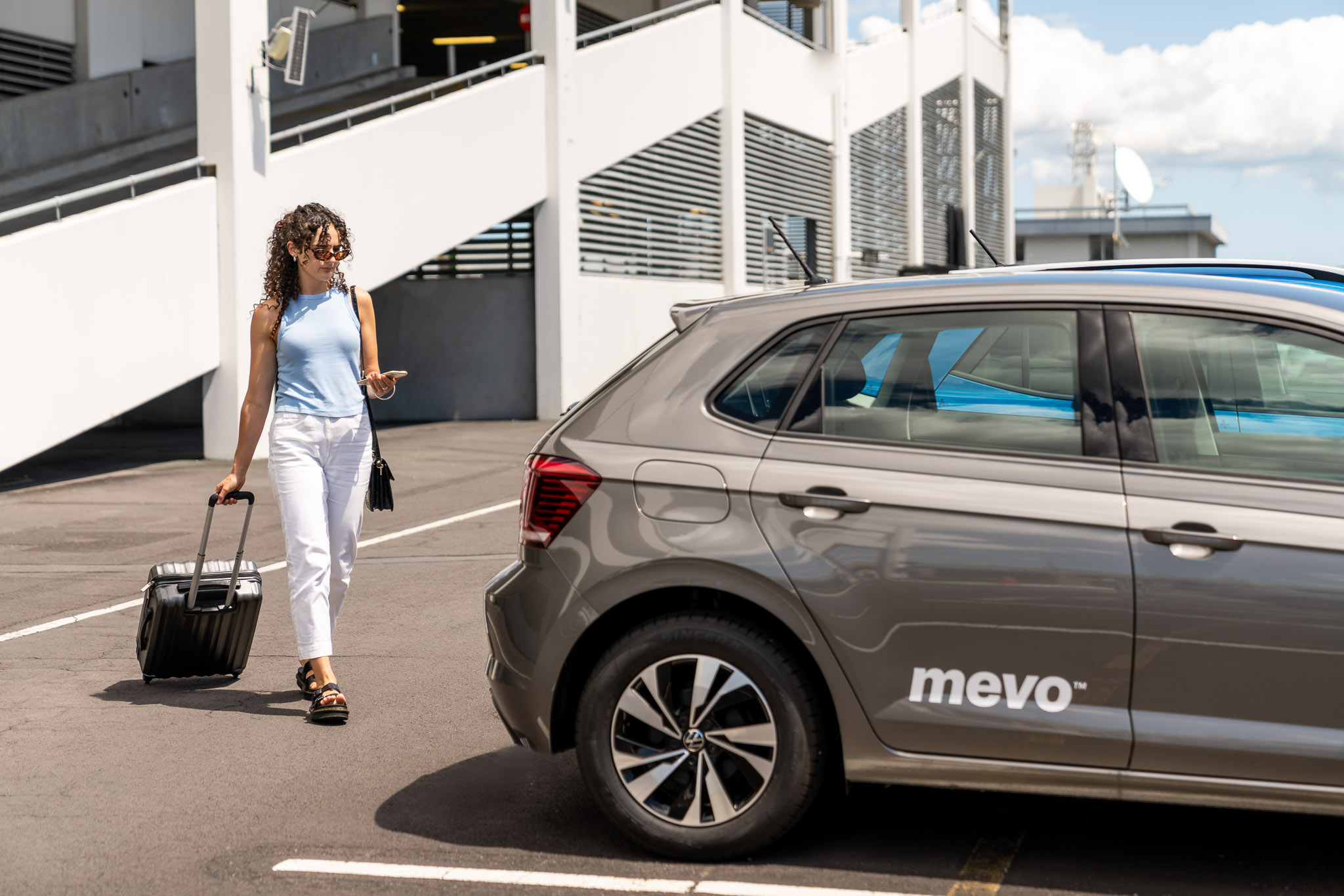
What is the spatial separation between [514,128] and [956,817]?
17.3 m

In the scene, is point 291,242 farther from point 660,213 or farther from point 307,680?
point 660,213

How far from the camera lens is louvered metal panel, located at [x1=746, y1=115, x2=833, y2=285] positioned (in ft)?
90.3

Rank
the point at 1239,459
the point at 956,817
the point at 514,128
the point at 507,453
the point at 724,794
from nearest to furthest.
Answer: the point at 1239,459 → the point at 724,794 → the point at 956,817 → the point at 507,453 → the point at 514,128

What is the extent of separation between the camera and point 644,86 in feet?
77.6

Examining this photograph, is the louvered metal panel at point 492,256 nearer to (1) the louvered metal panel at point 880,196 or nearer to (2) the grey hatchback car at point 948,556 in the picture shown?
(1) the louvered metal panel at point 880,196

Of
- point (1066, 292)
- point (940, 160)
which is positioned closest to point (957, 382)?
point (1066, 292)

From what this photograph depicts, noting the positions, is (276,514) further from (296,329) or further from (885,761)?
(885,761)

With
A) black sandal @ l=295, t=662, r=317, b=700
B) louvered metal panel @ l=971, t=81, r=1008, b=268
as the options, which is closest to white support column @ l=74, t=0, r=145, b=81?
black sandal @ l=295, t=662, r=317, b=700

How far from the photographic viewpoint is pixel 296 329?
5898 mm

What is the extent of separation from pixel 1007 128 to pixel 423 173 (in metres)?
30.1

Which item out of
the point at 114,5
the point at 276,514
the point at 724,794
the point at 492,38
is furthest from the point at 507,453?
the point at 492,38

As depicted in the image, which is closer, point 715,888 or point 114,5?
point 715,888

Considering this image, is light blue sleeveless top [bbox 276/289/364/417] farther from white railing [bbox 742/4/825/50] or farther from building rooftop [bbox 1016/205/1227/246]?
building rooftop [bbox 1016/205/1227/246]

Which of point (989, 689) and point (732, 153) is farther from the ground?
point (732, 153)
